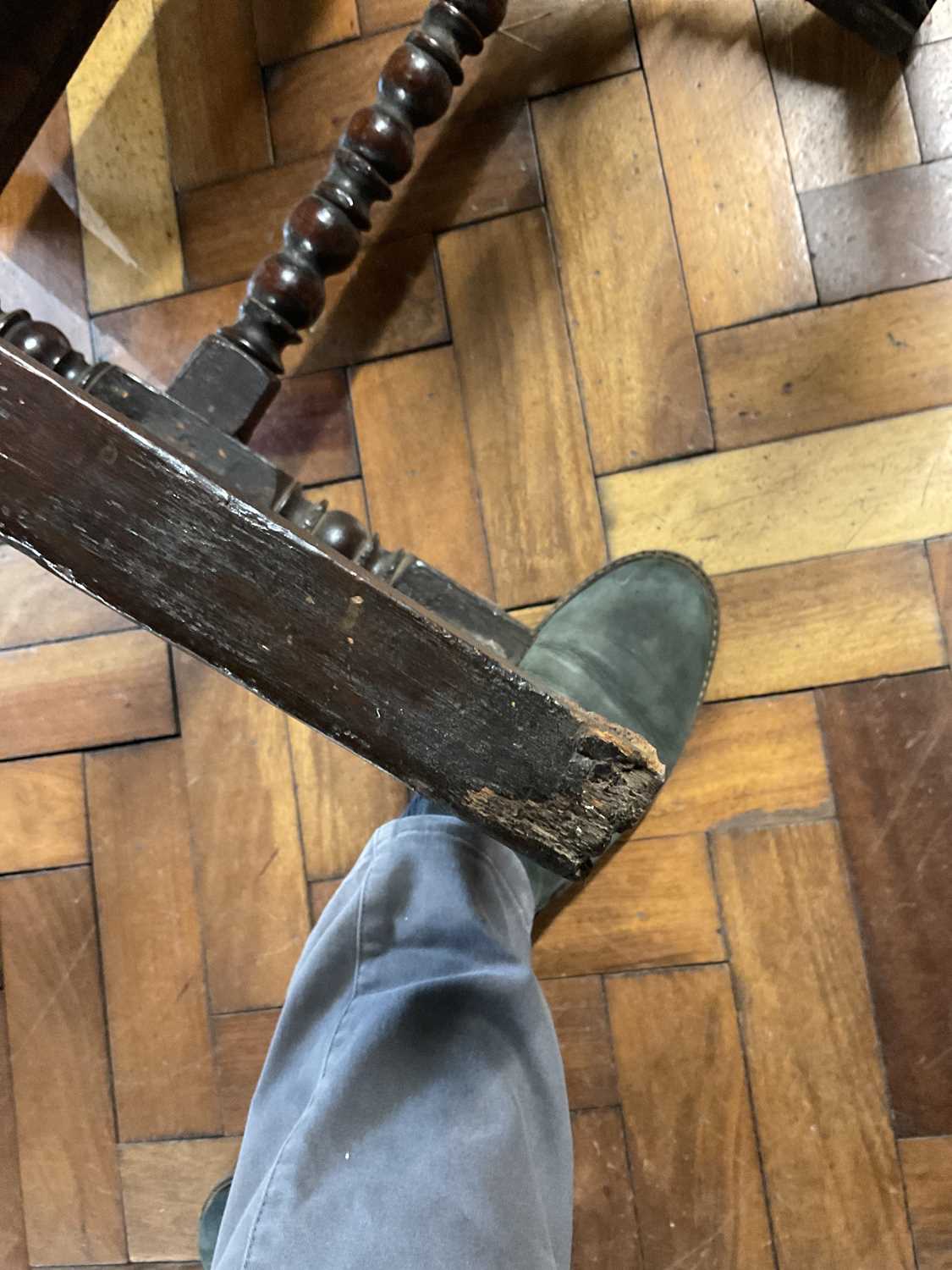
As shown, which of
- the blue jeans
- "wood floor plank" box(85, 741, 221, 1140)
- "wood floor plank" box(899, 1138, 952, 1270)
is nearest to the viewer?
the blue jeans

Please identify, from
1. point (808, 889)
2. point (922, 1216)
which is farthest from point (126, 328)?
point (922, 1216)

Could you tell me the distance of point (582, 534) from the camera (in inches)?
30.0

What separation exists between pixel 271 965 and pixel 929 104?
823 millimetres

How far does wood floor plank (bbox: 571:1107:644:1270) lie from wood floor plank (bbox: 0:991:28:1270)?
1.53 feet

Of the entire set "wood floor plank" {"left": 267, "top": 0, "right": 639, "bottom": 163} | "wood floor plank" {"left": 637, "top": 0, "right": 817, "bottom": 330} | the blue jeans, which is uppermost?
"wood floor plank" {"left": 267, "top": 0, "right": 639, "bottom": 163}

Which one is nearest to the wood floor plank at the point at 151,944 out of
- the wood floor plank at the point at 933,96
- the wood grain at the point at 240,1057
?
the wood grain at the point at 240,1057

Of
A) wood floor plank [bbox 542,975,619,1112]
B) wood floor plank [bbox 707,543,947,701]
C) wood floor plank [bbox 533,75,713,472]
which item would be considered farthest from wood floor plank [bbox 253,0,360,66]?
wood floor plank [bbox 542,975,619,1112]

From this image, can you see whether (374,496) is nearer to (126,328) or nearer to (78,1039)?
(126,328)

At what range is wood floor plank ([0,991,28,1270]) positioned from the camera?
83 centimetres

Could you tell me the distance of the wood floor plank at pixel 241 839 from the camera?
79cm

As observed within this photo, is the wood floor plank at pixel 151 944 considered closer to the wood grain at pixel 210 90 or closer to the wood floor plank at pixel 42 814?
the wood floor plank at pixel 42 814

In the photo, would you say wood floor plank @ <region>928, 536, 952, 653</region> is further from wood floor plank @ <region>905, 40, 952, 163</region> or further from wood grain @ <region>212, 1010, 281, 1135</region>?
wood grain @ <region>212, 1010, 281, 1135</region>

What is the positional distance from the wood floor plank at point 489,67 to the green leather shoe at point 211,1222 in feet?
2.74

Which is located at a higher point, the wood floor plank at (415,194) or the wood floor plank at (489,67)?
the wood floor plank at (489,67)
